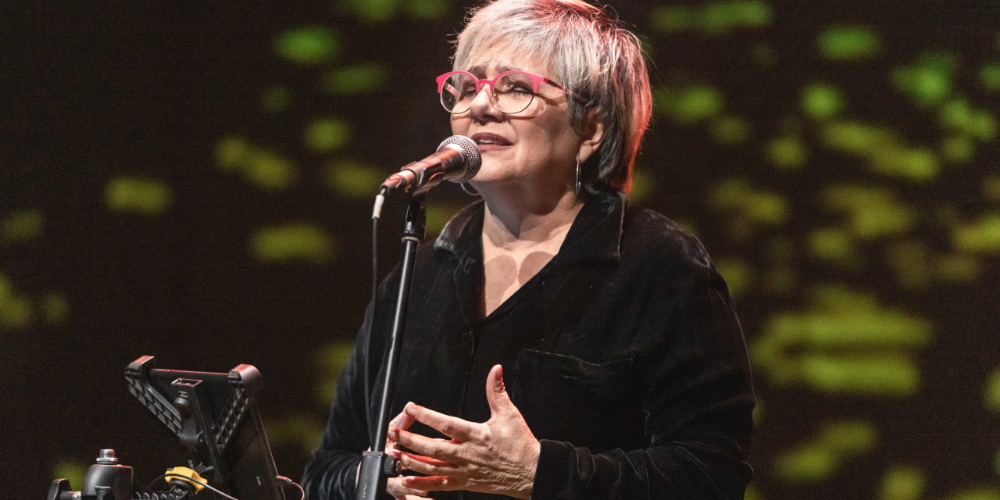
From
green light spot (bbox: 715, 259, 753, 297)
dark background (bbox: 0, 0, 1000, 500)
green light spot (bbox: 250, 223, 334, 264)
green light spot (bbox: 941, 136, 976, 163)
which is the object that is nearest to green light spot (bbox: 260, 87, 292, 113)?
dark background (bbox: 0, 0, 1000, 500)

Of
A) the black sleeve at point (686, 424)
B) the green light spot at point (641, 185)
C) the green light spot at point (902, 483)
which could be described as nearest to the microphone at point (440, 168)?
the black sleeve at point (686, 424)

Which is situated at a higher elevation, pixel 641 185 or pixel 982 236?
pixel 641 185

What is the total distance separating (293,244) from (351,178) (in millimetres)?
251

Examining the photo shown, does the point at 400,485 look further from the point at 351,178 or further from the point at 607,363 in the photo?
the point at 351,178

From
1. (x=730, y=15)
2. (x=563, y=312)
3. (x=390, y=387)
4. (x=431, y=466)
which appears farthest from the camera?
(x=730, y=15)

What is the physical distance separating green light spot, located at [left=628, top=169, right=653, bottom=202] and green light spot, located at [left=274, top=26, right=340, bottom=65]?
929mm

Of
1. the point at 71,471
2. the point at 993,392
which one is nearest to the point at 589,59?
the point at 993,392

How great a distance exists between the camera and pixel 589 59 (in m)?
1.69

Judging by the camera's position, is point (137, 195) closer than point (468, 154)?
No

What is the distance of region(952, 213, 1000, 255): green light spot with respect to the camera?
7.38 ft

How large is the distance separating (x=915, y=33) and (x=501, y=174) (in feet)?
4.28

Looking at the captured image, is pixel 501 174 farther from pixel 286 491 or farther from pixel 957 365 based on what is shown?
pixel 957 365

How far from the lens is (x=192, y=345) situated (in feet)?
8.00

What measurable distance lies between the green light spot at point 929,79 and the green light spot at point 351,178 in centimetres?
143
